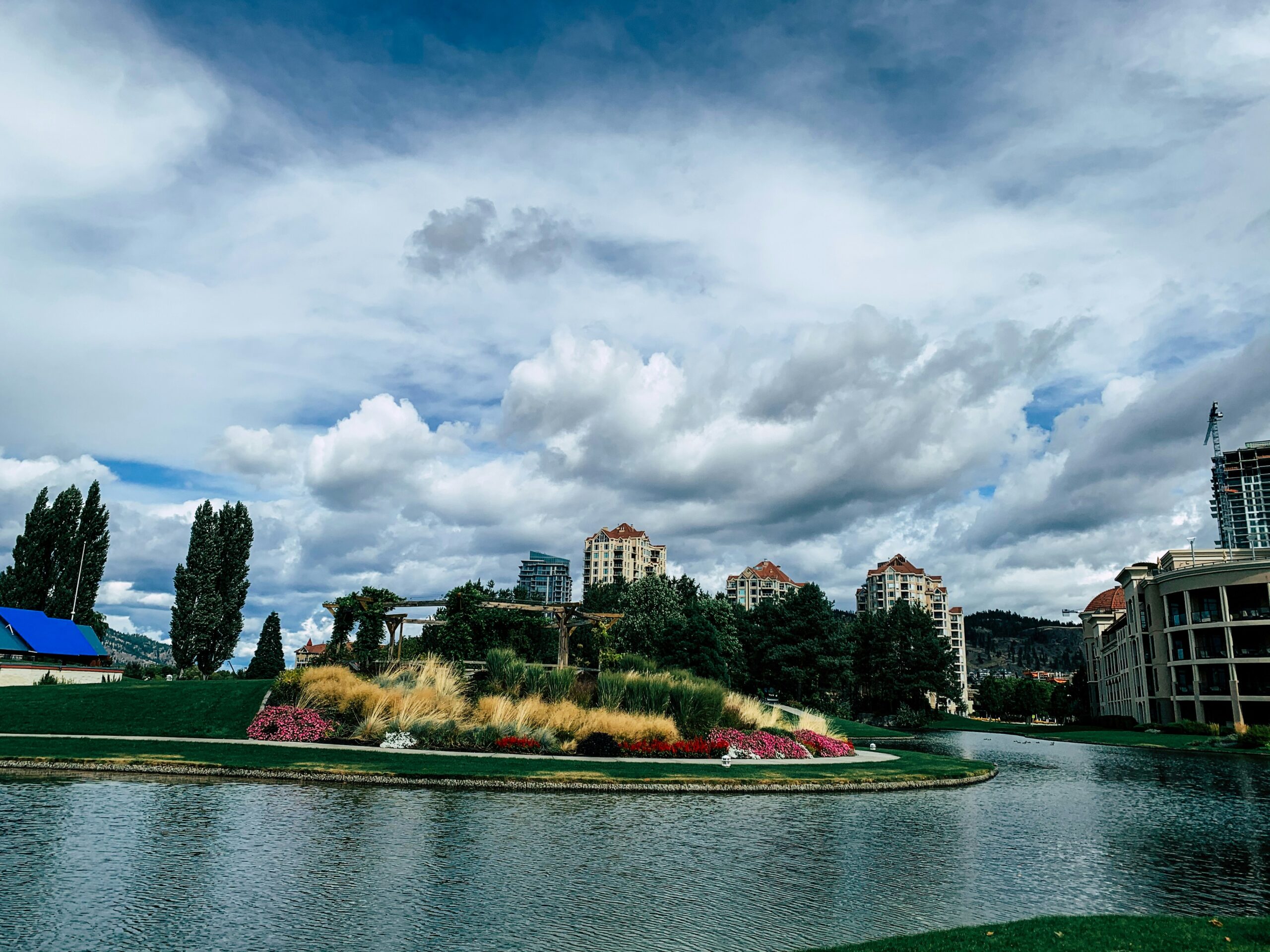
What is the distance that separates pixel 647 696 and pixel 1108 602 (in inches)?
4205

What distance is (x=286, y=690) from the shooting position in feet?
89.2

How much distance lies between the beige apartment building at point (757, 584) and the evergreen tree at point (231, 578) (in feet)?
466

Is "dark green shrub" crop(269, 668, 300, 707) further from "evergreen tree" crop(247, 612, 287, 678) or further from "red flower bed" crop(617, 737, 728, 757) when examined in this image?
"evergreen tree" crop(247, 612, 287, 678)

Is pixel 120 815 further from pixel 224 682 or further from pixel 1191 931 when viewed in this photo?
pixel 224 682

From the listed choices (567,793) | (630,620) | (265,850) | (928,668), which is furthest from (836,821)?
(928,668)

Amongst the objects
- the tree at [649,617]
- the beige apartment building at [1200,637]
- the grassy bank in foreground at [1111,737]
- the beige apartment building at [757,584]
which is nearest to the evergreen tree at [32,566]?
the tree at [649,617]

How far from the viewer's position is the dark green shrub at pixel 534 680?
28.4 m

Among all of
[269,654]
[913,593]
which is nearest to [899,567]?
[913,593]

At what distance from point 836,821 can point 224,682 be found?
75.9 feet

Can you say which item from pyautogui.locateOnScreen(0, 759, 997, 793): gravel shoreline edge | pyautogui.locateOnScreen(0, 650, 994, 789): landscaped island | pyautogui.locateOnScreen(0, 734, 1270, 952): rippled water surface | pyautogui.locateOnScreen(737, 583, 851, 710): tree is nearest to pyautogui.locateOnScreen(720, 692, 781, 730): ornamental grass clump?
pyautogui.locateOnScreen(0, 650, 994, 789): landscaped island

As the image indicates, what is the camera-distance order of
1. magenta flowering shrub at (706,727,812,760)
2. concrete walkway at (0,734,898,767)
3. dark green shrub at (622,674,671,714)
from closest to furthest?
concrete walkway at (0,734,898,767) < magenta flowering shrub at (706,727,812,760) < dark green shrub at (622,674,671,714)

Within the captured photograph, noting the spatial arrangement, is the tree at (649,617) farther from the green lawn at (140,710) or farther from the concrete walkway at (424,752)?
the green lawn at (140,710)

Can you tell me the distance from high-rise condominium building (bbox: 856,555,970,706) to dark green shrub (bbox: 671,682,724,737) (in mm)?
163494

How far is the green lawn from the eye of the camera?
2517 centimetres
